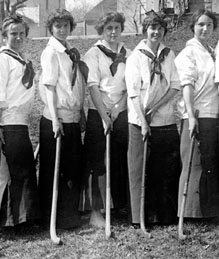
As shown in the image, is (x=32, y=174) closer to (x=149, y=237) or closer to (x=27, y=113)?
(x=27, y=113)

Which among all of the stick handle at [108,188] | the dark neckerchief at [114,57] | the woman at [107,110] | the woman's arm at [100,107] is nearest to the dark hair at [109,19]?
the woman at [107,110]

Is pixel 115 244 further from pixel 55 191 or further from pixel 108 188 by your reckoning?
pixel 55 191

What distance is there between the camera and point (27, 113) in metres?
5.38

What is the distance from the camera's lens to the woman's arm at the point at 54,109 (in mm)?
5145

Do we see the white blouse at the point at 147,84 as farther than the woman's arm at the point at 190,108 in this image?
Yes

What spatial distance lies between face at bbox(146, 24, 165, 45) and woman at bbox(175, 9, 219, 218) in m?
0.29

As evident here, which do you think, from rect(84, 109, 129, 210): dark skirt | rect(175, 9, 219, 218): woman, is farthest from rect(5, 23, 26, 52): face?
rect(175, 9, 219, 218): woman

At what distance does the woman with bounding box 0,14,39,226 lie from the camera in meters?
5.25

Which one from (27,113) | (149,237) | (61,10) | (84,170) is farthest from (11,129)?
(149,237)

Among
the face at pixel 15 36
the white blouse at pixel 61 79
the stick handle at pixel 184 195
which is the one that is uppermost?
the face at pixel 15 36

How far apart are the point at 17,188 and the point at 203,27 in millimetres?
2455

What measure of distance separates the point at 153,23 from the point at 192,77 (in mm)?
669

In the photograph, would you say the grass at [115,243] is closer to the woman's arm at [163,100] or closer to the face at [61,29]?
the woman's arm at [163,100]

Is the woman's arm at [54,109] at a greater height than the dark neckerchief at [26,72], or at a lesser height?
lesser
